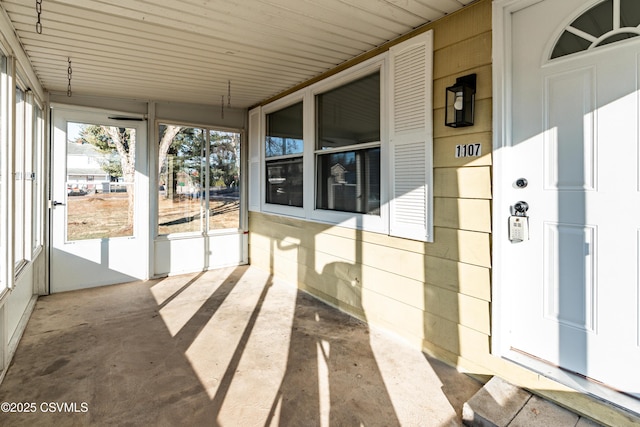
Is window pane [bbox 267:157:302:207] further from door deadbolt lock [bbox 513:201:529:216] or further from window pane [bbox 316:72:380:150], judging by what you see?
door deadbolt lock [bbox 513:201:529:216]

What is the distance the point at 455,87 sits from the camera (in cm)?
213

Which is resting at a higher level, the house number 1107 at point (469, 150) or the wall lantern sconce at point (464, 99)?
the wall lantern sconce at point (464, 99)

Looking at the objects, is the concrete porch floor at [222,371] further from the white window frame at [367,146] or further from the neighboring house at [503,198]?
the white window frame at [367,146]

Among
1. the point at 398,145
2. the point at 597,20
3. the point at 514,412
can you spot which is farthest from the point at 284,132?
the point at 514,412

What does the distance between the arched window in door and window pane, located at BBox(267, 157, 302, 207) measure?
8.86 feet

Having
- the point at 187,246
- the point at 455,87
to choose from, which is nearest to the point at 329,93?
the point at 455,87

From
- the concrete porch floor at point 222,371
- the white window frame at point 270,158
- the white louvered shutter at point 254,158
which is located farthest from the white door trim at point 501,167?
the white louvered shutter at point 254,158

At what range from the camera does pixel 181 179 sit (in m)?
4.70

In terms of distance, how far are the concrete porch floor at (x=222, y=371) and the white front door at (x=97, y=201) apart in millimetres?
760

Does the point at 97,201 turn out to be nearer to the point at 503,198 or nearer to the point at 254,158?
the point at 254,158

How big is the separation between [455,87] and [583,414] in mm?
1987

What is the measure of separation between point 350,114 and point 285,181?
143cm

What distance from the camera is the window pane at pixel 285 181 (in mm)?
4008

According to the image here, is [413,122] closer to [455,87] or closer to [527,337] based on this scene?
[455,87]
